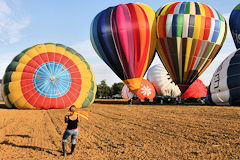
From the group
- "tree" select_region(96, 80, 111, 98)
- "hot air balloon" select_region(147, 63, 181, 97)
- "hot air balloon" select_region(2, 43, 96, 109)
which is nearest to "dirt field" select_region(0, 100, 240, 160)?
"hot air balloon" select_region(2, 43, 96, 109)

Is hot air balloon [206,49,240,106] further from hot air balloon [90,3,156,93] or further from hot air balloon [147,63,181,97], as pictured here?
hot air balloon [147,63,181,97]

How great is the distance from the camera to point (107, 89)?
271 ft

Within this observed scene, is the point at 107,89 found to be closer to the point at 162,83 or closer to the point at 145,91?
the point at 162,83

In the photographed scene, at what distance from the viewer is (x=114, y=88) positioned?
82.8 metres

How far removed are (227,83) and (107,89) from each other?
222 feet

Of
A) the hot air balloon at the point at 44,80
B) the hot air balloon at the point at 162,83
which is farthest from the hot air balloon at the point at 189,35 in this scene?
the hot air balloon at the point at 162,83

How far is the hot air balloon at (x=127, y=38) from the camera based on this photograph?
15.9m

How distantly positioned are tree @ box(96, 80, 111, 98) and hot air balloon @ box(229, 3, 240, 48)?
58.2 m

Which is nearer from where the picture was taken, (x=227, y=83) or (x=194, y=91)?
(x=227, y=83)

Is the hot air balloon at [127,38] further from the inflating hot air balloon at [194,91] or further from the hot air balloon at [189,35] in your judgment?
the inflating hot air balloon at [194,91]

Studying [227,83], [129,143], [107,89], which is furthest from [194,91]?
[107,89]

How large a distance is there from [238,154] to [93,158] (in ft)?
11.1

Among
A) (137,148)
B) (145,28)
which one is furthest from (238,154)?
(145,28)

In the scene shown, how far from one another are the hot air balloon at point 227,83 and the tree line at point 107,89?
62977 millimetres
